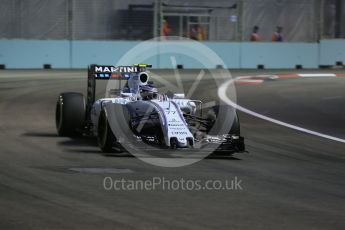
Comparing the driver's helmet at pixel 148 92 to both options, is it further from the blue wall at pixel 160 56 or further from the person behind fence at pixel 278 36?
the person behind fence at pixel 278 36

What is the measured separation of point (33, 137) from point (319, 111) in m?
7.94

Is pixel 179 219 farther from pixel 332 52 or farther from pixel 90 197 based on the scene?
pixel 332 52

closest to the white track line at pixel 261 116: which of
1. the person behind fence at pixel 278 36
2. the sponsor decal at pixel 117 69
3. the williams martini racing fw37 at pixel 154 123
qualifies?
the williams martini racing fw37 at pixel 154 123

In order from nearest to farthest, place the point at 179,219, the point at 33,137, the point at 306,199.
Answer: the point at 179,219 → the point at 306,199 → the point at 33,137

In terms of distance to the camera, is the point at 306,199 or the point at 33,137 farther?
the point at 33,137

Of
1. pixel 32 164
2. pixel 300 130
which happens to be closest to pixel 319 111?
pixel 300 130

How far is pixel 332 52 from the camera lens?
3816cm

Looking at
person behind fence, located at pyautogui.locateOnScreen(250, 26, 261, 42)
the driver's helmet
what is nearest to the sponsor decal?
the driver's helmet

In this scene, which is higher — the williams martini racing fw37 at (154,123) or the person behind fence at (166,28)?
the person behind fence at (166,28)

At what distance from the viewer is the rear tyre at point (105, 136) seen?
11.4 m

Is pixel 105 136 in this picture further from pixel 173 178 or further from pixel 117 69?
pixel 117 69

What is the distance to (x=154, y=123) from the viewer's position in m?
11.7

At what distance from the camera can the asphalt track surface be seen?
23.8ft

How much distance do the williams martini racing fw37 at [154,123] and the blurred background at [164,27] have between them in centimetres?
2119
